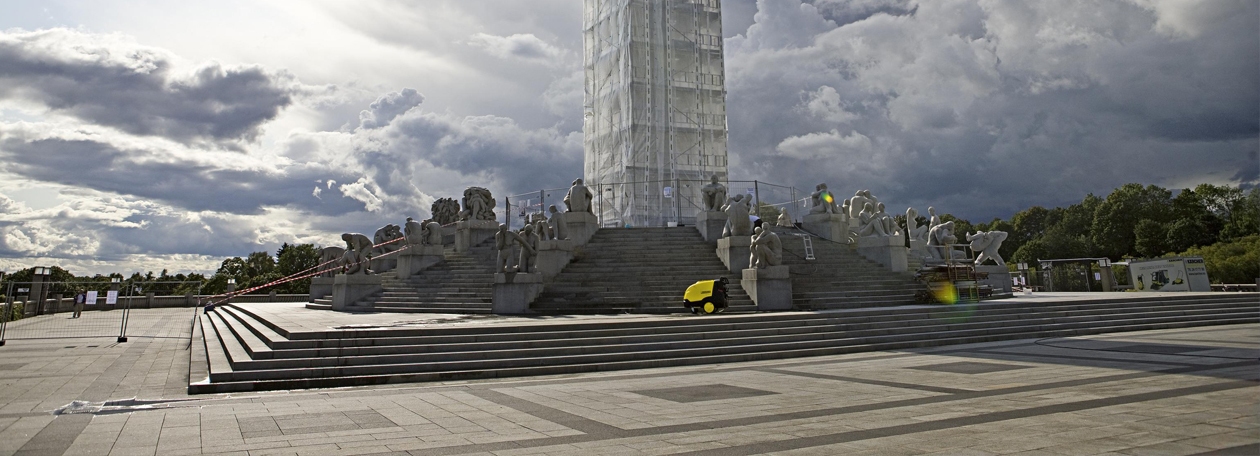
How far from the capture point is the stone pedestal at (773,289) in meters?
18.2

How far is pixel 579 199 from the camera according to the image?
24859 millimetres

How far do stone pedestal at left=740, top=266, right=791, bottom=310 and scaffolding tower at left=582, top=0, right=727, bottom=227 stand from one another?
19697 millimetres

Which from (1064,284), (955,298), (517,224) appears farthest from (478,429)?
(1064,284)

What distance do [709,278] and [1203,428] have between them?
1545cm

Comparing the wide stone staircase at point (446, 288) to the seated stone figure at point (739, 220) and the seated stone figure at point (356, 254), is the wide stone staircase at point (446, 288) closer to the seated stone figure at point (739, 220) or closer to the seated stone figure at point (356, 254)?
the seated stone figure at point (356, 254)

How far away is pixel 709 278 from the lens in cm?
2078

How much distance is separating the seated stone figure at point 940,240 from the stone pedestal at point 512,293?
17.0 m

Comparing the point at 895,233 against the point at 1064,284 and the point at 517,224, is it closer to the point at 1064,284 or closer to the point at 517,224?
the point at 1064,284

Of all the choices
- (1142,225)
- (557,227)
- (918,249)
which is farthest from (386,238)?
(1142,225)

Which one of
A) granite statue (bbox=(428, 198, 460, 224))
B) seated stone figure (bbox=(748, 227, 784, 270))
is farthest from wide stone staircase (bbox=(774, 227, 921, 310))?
granite statue (bbox=(428, 198, 460, 224))

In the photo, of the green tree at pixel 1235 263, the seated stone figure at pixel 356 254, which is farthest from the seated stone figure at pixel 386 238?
the green tree at pixel 1235 263

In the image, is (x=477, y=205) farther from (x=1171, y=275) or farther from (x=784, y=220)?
(x=1171, y=275)

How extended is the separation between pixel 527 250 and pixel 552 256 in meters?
2.60

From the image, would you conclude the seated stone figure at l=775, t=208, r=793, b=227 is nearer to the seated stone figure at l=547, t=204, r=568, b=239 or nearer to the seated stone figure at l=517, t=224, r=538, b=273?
the seated stone figure at l=547, t=204, r=568, b=239
